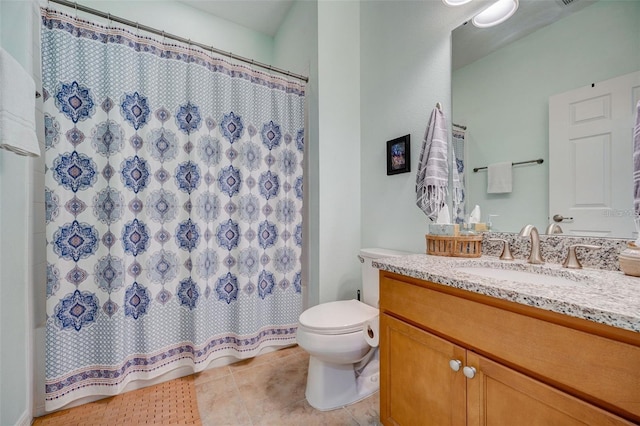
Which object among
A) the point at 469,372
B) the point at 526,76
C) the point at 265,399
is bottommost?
the point at 265,399

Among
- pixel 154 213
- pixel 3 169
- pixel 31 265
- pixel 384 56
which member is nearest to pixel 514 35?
pixel 384 56

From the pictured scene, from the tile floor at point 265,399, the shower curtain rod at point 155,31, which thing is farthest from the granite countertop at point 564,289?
the shower curtain rod at point 155,31

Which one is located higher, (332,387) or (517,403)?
(517,403)

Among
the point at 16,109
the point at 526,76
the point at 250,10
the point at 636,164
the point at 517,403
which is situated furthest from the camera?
the point at 250,10

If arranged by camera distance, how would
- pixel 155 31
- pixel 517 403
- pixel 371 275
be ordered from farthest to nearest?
pixel 371 275
pixel 155 31
pixel 517 403

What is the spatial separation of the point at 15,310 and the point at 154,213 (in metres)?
0.68

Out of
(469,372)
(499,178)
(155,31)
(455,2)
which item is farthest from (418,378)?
(155,31)

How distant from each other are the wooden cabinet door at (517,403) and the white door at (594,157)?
26.2 inches

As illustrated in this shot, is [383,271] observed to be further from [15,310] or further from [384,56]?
[15,310]

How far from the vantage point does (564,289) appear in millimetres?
666

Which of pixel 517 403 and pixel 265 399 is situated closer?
pixel 517 403

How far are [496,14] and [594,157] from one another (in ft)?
2.56

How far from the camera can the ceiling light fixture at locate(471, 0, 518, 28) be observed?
3.82ft

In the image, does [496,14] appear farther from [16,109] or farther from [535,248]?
[16,109]
